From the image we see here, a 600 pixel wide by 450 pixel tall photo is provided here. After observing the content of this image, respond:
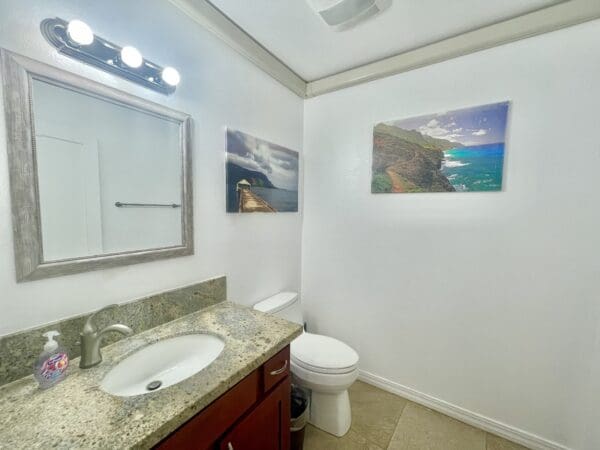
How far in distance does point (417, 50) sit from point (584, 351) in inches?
76.1

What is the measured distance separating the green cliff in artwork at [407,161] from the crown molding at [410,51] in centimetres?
41

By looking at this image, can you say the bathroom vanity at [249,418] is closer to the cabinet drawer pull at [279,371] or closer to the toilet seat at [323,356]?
the cabinet drawer pull at [279,371]

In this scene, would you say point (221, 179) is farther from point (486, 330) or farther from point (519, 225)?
point (486, 330)

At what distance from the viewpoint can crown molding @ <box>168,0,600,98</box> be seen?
1.23 m

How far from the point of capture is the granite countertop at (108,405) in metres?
0.57

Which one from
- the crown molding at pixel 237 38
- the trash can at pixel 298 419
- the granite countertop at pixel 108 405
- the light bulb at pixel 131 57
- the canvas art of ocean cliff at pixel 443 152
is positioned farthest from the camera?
the canvas art of ocean cliff at pixel 443 152

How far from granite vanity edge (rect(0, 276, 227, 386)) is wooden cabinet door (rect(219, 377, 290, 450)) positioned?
0.57m

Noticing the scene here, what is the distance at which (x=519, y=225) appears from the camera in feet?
4.59

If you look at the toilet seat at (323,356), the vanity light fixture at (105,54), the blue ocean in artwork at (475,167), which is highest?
the vanity light fixture at (105,54)

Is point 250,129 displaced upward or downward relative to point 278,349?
upward

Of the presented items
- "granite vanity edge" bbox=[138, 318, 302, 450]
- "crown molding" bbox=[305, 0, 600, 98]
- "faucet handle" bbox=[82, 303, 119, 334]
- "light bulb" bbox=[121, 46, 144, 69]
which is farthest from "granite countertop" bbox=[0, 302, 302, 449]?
"crown molding" bbox=[305, 0, 600, 98]

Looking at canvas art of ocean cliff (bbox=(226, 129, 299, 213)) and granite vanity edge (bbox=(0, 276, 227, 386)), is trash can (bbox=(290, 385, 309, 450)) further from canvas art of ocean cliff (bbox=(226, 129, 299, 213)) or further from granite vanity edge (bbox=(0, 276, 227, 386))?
canvas art of ocean cliff (bbox=(226, 129, 299, 213))

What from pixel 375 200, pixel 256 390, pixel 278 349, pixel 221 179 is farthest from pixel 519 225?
pixel 221 179

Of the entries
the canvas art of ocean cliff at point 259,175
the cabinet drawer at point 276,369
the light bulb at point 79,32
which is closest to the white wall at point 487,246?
the canvas art of ocean cliff at point 259,175
